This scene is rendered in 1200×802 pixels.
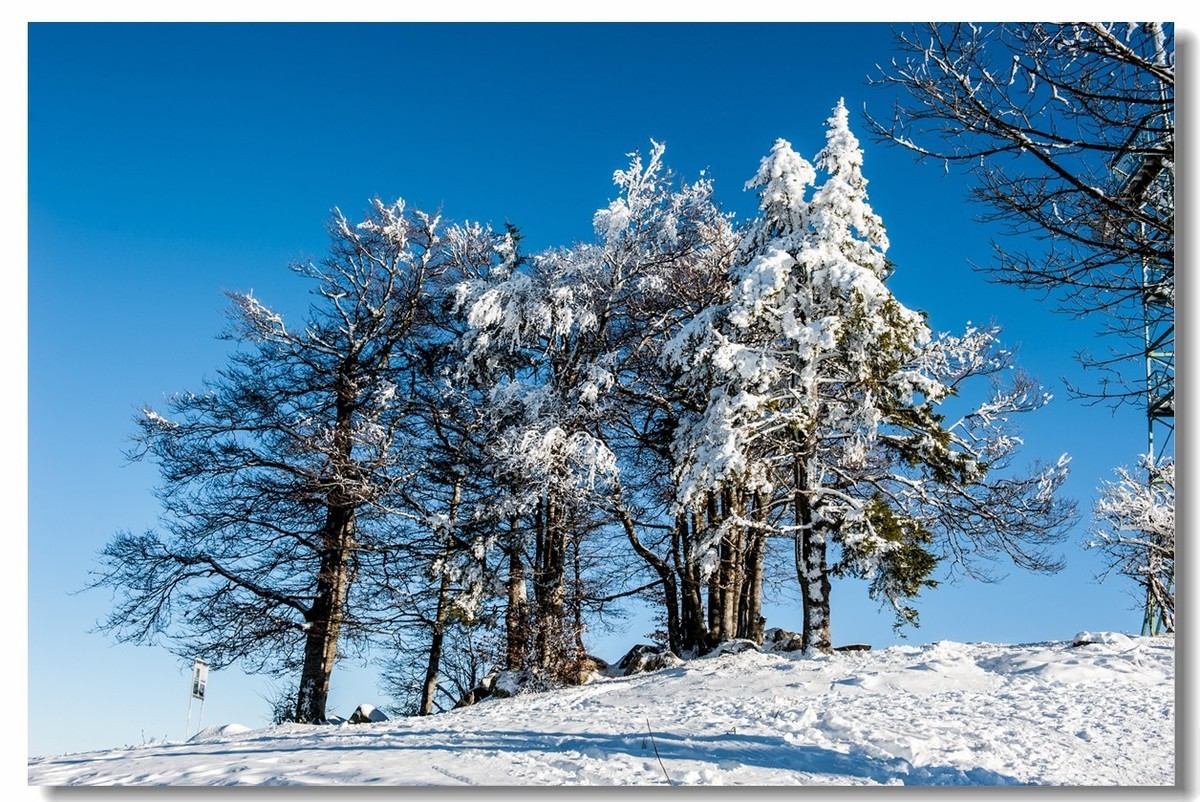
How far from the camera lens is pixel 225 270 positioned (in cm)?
1076

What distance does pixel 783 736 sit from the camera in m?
7.73

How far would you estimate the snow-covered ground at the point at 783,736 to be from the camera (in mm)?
6773

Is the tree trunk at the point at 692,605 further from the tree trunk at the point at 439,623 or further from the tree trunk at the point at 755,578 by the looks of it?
the tree trunk at the point at 439,623

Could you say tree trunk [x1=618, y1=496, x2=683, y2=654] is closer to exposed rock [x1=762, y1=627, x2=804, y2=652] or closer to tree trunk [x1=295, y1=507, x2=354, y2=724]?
exposed rock [x1=762, y1=627, x2=804, y2=652]

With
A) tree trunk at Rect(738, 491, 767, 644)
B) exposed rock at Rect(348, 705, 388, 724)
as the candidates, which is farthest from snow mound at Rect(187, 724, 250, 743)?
tree trunk at Rect(738, 491, 767, 644)

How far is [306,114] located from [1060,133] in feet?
22.6

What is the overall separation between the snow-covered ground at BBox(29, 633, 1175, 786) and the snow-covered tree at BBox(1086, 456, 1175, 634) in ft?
11.7

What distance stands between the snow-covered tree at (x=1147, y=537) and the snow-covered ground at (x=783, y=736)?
3565 mm

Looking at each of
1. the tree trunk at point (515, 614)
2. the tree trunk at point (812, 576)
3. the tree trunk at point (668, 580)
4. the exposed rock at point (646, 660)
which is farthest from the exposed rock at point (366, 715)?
the tree trunk at point (812, 576)

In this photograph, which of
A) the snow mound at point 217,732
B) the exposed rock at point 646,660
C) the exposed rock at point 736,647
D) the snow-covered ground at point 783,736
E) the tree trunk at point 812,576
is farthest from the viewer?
the exposed rock at point 646,660

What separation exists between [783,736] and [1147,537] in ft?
34.7

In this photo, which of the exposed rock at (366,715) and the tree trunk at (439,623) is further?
the tree trunk at (439,623)

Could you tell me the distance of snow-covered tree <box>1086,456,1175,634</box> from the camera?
1492 centimetres
